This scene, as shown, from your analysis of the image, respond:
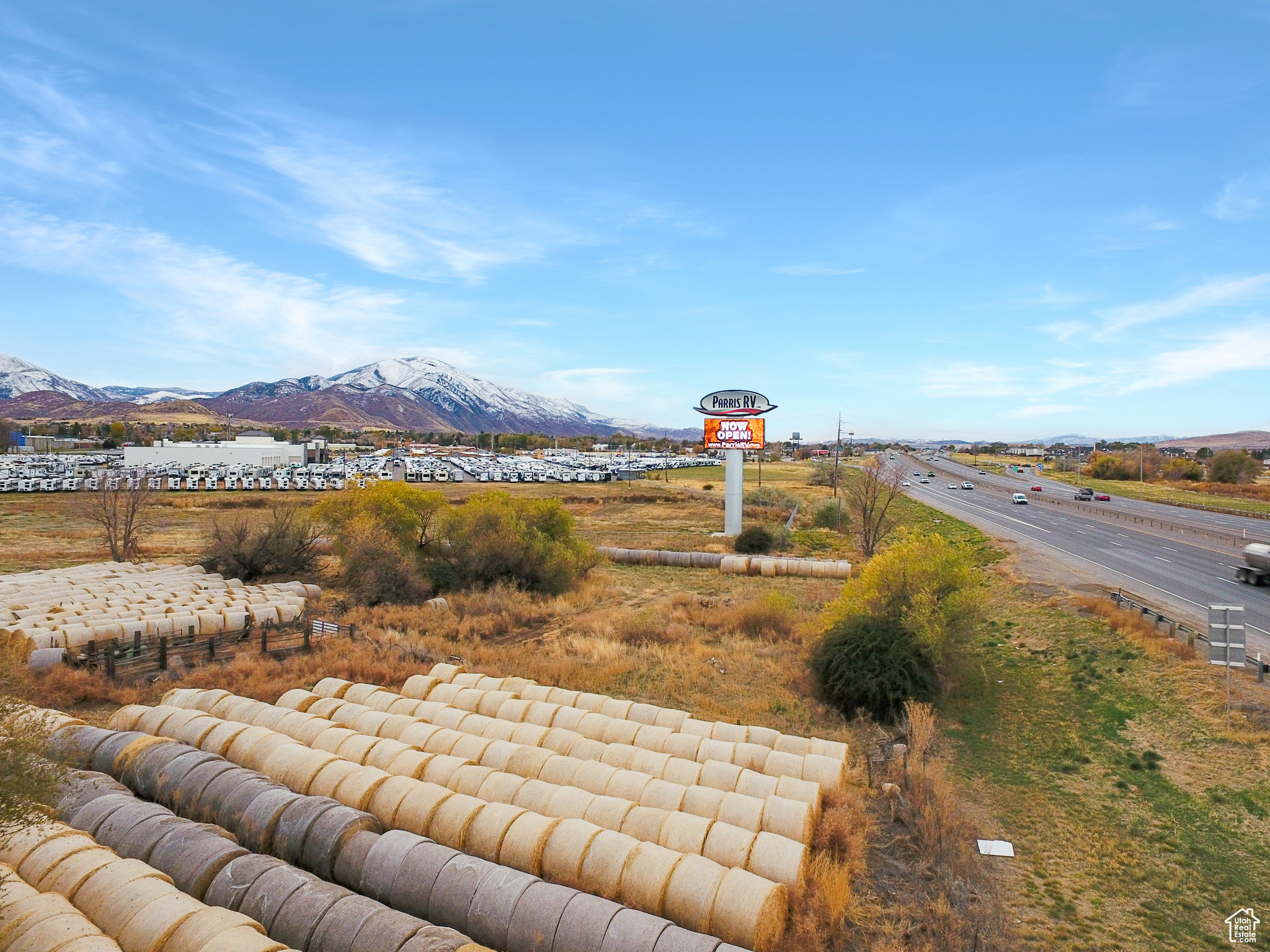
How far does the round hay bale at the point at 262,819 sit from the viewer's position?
1177 centimetres

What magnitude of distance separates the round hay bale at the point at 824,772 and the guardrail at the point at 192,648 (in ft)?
59.2

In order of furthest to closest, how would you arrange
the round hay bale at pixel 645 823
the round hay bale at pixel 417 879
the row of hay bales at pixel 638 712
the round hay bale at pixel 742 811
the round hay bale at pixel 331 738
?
1. the row of hay bales at pixel 638 712
2. the round hay bale at pixel 331 738
3. the round hay bale at pixel 742 811
4. the round hay bale at pixel 645 823
5. the round hay bale at pixel 417 879

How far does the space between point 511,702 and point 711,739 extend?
17.0 feet

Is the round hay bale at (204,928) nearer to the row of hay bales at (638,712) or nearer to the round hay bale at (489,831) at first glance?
the round hay bale at (489,831)

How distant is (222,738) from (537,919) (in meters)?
9.07

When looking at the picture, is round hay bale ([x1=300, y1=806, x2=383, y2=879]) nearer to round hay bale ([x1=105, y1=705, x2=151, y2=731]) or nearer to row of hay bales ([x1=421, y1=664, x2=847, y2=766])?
row of hay bales ([x1=421, y1=664, x2=847, y2=766])

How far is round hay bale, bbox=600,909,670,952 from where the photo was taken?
29.8ft

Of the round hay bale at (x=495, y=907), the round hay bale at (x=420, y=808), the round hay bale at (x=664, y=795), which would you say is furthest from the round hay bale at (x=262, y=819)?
the round hay bale at (x=664, y=795)

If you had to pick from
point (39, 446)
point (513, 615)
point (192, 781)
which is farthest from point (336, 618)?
point (39, 446)

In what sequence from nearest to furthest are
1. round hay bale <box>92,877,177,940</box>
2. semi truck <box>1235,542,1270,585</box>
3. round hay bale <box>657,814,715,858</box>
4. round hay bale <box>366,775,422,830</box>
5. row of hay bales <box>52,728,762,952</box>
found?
round hay bale <box>92,877,177,940</box>, row of hay bales <box>52,728,762,952</box>, round hay bale <box>657,814,715,858</box>, round hay bale <box>366,775,422,830</box>, semi truck <box>1235,542,1270,585</box>

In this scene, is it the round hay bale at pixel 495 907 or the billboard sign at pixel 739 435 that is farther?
the billboard sign at pixel 739 435

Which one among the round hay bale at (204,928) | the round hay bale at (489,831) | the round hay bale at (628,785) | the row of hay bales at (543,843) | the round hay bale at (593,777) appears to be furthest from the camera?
the round hay bale at (593,777)

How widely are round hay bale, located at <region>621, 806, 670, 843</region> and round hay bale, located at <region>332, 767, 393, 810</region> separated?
4630 mm

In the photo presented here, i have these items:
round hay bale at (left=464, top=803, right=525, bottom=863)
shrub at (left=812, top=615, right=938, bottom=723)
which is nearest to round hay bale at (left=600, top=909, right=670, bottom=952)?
round hay bale at (left=464, top=803, right=525, bottom=863)
